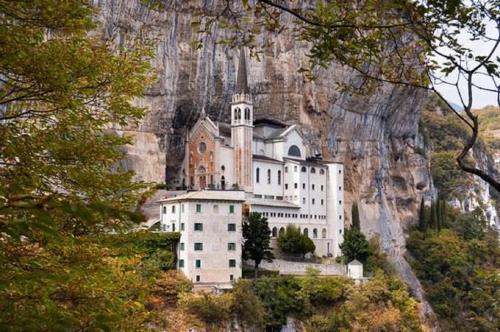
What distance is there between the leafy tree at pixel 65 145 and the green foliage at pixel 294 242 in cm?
3445

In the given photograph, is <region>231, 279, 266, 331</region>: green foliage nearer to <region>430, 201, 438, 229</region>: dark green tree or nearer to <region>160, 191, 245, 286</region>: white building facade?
<region>160, 191, 245, 286</region>: white building facade

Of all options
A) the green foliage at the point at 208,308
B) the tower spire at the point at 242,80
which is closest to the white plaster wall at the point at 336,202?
the tower spire at the point at 242,80

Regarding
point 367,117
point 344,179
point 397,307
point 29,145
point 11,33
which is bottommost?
point 397,307

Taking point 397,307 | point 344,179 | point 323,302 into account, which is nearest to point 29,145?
point 323,302

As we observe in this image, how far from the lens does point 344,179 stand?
59375 millimetres

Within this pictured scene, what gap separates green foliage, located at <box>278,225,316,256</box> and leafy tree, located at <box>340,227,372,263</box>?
2590 millimetres

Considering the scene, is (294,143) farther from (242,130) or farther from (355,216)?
(355,216)

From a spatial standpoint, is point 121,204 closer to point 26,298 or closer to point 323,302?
point 26,298

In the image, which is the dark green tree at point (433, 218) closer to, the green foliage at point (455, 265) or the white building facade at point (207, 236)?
the green foliage at point (455, 265)

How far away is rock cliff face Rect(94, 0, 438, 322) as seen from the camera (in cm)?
4634

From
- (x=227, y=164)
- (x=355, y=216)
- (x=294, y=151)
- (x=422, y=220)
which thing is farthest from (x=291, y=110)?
(x=422, y=220)

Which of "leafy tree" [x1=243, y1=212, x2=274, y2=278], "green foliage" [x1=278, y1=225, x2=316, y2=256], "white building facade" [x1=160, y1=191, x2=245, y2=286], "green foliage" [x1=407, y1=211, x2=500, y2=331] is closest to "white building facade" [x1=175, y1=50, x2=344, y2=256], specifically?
"green foliage" [x1=278, y1=225, x2=316, y2=256]

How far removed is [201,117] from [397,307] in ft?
61.8

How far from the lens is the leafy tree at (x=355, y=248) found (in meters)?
47.9
